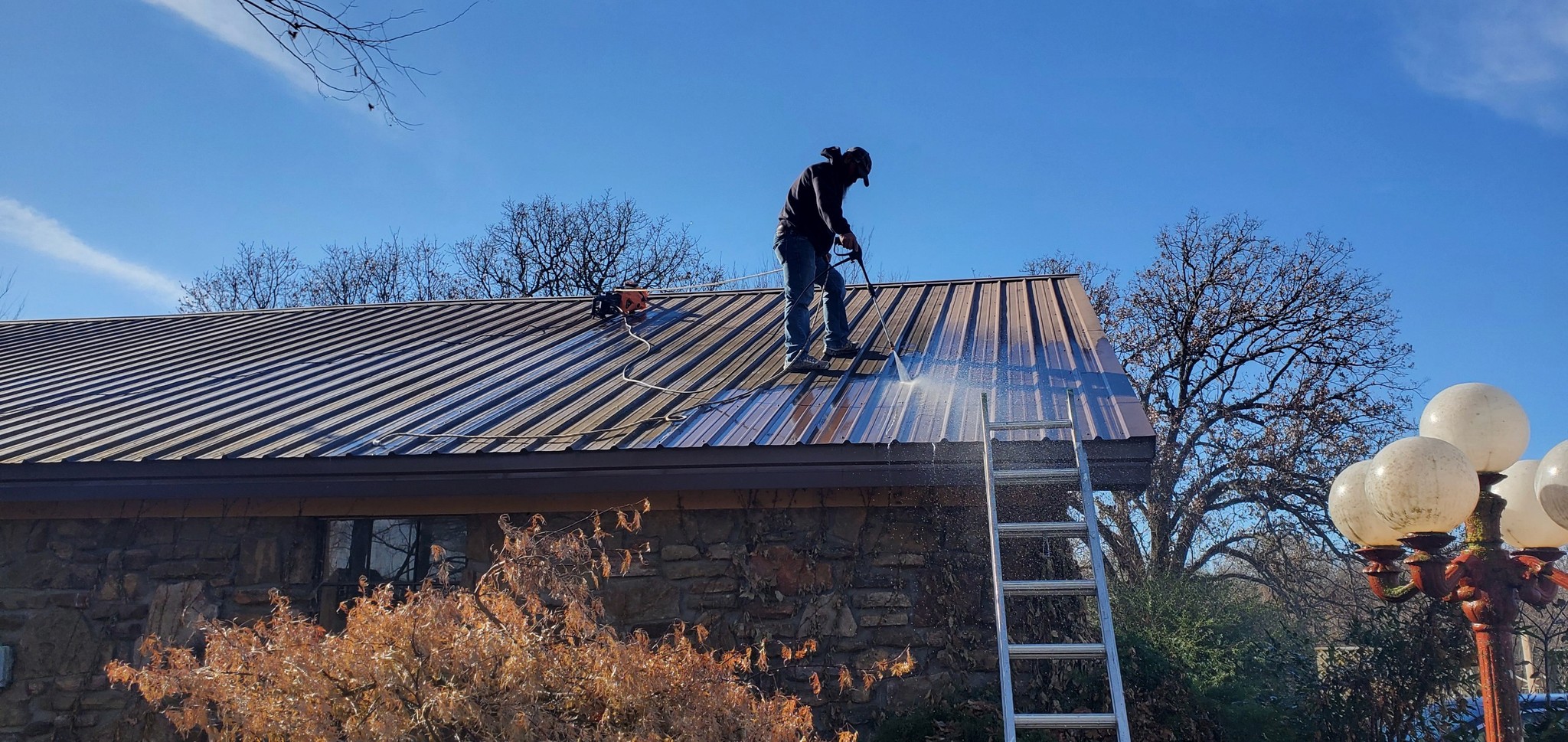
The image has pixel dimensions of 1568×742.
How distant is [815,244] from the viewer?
26.0ft

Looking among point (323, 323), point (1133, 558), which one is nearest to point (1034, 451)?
point (323, 323)

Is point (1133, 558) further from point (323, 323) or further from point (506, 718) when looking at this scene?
point (506, 718)

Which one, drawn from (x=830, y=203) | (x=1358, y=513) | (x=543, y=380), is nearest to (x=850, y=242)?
(x=830, y=203)

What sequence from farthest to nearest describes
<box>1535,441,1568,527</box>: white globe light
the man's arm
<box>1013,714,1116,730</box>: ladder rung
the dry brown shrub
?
1. the man's arm
2. <box>1535,441,1568,527</box>: white globe light
3. <box>1013,714,1116,730</box>: ladder rung
4. the dry brown shrub

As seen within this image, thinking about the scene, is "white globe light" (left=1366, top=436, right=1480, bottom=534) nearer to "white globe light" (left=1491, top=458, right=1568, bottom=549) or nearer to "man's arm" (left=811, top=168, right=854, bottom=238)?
"white globe light" (left=1491, top=458, right=1568, bottom=549)

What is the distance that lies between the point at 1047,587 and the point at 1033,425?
3.35 feet

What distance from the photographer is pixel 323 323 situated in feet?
35.7

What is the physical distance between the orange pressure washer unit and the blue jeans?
2422 millimetres

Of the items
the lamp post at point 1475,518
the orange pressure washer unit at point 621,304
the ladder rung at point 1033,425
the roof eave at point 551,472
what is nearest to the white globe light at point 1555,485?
the lamp post at point 1475,518

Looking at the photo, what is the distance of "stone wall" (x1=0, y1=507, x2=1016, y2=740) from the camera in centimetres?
563

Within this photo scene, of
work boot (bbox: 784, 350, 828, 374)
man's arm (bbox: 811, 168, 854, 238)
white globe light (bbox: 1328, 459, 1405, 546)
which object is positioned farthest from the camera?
man's arm (bbox: 811, 168, 854, 238)

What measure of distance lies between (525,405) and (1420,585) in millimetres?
5005

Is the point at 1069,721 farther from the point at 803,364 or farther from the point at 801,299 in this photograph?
the point at 801,299

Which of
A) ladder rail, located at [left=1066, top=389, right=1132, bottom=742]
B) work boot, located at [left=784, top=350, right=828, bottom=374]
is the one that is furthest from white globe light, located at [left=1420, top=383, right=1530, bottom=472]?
work boot, located at [left=784, top=350, right=828, bottom=374]
